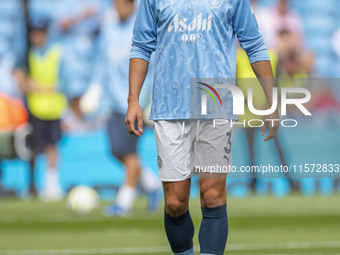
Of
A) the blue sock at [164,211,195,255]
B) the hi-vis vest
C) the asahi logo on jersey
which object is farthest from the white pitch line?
the hi-vis vest

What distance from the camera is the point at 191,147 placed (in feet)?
14.8

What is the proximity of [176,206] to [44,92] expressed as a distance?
8623mm

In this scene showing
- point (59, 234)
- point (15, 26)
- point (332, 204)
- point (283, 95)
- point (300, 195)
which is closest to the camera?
point (283, 95)

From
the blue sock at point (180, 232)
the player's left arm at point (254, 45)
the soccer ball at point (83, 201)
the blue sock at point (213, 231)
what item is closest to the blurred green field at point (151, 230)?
the soccer ball at point (83, 201)

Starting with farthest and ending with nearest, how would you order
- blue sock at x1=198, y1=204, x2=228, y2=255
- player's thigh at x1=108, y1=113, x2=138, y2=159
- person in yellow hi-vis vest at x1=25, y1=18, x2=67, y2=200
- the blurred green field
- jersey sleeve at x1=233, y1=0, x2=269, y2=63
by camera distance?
1. person in yellow hi-vis vest at x1=25, y1=18, x2=67, y2=200
2. player's thigh at x1=108, y1=113, x2=138, y2=159
3. the blurred green field
4. jersey sleeve at x1=233, y1=0, x2=269, y2=63
5. blue sock at x1=198, y1=204, x2=228, y2=255

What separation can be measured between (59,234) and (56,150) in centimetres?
522

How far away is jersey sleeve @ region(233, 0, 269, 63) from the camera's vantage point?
448 centimetres

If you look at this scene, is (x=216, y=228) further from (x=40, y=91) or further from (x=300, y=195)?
(x=40, y=91)

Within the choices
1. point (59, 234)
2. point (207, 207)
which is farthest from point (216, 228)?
point (59, 234)

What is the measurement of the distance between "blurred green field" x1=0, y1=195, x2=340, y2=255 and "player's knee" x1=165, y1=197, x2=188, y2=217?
151 cm

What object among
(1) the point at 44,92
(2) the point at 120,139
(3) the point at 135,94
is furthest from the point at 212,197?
(1) the point at 44,92

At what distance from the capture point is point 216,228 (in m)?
4.40

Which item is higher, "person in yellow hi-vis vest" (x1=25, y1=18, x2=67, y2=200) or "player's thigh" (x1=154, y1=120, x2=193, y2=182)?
"player's thigh" (x1=154, y1=120, x2=193, y2=182)

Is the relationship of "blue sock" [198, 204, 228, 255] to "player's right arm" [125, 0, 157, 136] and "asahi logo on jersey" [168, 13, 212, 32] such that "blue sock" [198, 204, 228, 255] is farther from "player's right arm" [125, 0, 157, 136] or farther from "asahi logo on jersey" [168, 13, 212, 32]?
"asahi logo on jersey" [168, 13, 212, 32]
